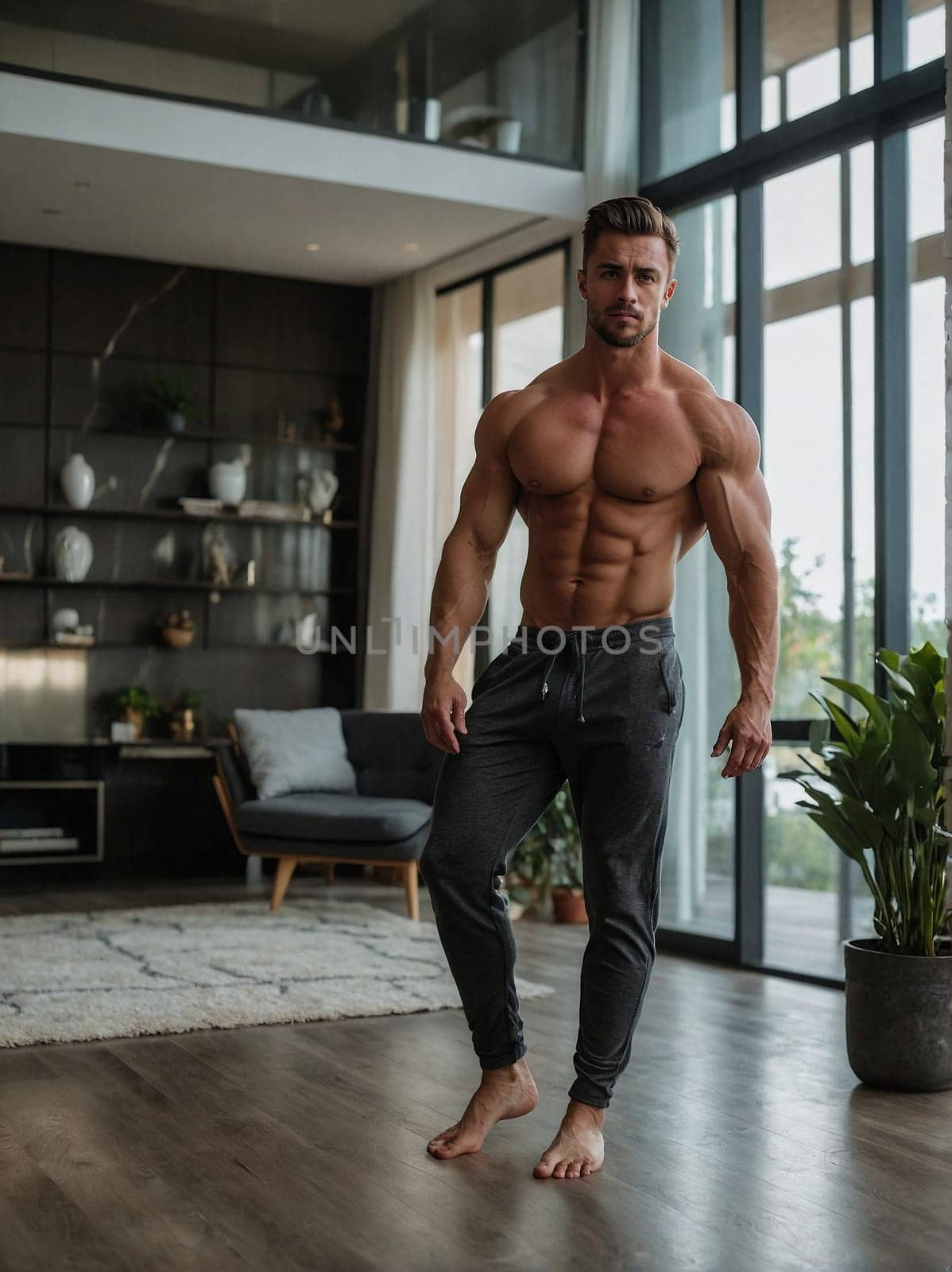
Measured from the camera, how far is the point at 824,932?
4.60 metres

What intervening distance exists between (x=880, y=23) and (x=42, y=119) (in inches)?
111

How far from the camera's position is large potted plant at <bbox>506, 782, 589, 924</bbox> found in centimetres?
563

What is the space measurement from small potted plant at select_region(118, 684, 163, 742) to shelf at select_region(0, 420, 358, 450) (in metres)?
1.19

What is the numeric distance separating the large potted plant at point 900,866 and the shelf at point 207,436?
14.2 feet

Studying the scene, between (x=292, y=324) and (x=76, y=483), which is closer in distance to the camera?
(x=76, y=483)

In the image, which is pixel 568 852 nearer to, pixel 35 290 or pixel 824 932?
pixel 824 932

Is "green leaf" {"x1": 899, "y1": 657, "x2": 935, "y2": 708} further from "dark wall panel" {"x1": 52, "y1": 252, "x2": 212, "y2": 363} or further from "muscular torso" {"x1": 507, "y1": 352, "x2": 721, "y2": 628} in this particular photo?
"dark wall panel" {"x1": 52, "y1": 252, "x2": 212, "y2": 363}

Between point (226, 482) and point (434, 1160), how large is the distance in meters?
4.91

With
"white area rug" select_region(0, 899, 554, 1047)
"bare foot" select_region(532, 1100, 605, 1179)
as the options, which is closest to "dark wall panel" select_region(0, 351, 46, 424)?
"white area rug" select_region(0, 899, 554, 1047)

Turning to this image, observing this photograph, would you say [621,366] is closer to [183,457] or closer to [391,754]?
[391,754]

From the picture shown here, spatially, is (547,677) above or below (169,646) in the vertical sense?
below

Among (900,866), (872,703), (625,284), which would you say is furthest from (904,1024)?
(625,284)

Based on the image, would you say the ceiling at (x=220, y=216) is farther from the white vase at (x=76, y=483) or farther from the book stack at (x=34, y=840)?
the book stack at (x=34, y=840)

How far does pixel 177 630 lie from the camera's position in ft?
22.7
